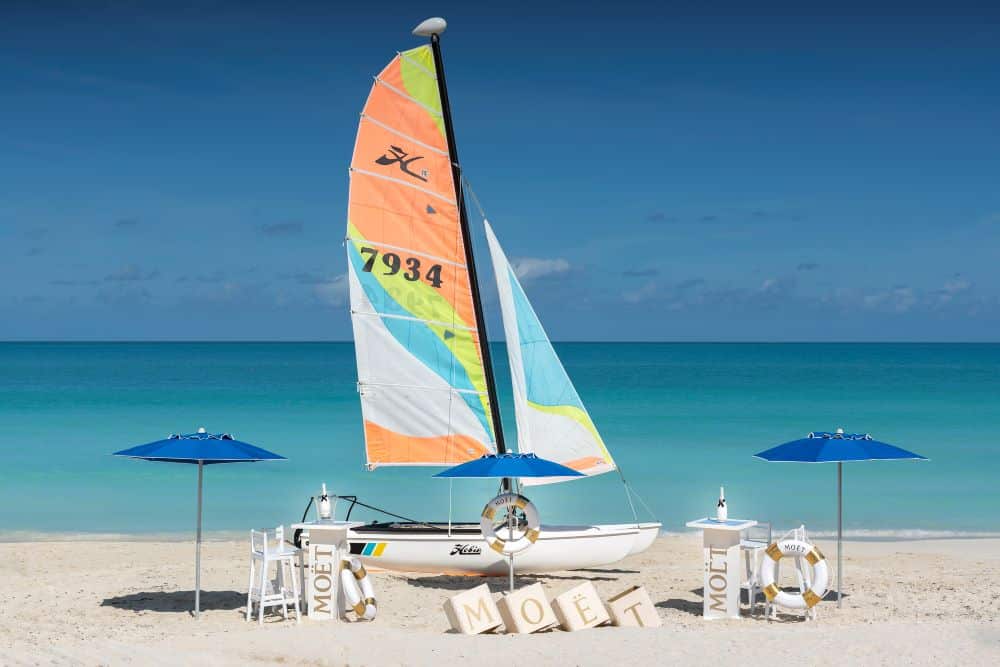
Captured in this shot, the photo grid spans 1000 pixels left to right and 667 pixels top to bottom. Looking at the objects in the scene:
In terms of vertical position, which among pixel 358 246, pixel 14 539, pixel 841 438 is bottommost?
pixel 14 539

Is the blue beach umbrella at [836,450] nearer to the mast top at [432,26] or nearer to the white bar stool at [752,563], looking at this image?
the white bar stool at [752,563]

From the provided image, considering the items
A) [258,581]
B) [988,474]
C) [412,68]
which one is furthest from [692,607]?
[988,474]

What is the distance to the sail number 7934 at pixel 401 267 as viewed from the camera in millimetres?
15484

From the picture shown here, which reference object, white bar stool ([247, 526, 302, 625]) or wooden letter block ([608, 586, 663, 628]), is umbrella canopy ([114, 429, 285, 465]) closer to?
white bar stool ([247, 526, 302, 625])

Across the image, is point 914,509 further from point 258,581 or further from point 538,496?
point 258,581

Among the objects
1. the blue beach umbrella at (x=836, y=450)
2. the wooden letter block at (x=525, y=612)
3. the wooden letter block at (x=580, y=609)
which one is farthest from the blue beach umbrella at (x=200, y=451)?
the blue beach umbrella at (x=836, y=450)

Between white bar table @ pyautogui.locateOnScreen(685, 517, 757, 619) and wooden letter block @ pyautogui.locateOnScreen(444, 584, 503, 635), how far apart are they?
2474mm

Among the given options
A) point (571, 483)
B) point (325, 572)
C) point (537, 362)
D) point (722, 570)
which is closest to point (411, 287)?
point (537, 362)

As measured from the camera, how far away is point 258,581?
13867mm

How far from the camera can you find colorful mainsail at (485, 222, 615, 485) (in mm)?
15406

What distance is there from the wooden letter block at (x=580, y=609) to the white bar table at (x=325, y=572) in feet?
7.88

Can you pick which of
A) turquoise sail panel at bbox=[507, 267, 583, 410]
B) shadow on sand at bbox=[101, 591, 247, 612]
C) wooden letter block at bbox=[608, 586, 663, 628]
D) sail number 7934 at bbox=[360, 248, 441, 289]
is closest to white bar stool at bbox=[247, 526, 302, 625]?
shadow on sand at bbox=[101, 591, 247, 612]

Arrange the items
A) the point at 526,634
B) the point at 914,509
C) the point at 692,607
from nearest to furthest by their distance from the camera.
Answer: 1. the point at 526,634
2. the point at 692,607
3. the point at 914,509

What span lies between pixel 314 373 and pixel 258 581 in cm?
8089
